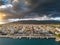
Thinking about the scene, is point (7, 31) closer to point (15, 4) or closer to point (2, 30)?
point (2, 30)

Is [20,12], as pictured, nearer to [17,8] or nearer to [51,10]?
[17,8]

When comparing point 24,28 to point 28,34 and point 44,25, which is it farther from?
point 44,25

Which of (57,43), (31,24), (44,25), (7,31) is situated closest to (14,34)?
(7,31)

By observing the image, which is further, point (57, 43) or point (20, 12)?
point (20, 12)

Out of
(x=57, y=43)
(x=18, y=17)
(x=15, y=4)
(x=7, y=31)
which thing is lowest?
(x=57, y=43)

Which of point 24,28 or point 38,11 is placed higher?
point 38,11

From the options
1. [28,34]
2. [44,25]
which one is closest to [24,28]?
[28,34]

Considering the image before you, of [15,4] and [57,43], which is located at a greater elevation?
[15,4]

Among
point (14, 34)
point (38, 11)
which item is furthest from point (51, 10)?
point (14, 34)
